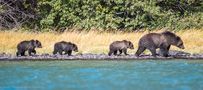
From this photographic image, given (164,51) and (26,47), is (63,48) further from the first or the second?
(164,51)

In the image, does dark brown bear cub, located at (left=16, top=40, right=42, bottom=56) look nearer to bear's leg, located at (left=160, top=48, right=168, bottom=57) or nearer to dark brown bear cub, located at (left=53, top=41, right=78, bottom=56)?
dark brown bear cub, located at (left=53, top=41, right=78, bottom=56)

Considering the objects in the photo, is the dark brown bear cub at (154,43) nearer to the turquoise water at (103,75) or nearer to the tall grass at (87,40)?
A: the tall grass at (87,40)

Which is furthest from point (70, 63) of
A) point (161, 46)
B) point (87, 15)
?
point (87, 15)

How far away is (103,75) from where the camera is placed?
43.6 feet

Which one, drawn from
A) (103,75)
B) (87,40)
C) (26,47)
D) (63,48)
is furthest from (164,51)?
(103,75)

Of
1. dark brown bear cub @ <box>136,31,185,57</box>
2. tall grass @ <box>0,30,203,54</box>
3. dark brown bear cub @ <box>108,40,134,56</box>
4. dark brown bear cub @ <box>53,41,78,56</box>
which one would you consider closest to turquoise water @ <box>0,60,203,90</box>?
dark brown bear cub @ <box>136,31,185,57</box>

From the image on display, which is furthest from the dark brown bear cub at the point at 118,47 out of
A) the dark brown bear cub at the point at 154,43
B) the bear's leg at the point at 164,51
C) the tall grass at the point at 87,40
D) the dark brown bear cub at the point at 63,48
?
the dark brown bear cub at the point at 63,48

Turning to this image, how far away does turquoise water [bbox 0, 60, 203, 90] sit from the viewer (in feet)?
37.8

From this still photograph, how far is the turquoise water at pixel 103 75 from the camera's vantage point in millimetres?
11523

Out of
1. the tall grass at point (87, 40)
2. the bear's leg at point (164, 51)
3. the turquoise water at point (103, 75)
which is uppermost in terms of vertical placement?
the tall grass at point (87, 40)

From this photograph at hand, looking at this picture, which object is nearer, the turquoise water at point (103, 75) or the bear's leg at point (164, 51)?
the turquoise water at point (103, 75)

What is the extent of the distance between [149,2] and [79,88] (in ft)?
59.3

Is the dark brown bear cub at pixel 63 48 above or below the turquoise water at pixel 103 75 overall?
above

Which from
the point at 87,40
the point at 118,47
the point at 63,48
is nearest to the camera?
the point at 118,47
